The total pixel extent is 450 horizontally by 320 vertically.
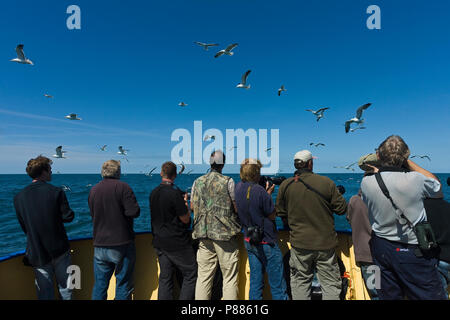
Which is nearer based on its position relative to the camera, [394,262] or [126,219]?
[394,262]

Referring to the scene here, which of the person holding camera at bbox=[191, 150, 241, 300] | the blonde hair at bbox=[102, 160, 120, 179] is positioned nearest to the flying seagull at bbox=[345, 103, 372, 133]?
the person holding camera at bbox=[191, 150, 241, 300]

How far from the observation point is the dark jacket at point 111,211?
8.80 feet

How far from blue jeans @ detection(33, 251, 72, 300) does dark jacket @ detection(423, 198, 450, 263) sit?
3.63 m

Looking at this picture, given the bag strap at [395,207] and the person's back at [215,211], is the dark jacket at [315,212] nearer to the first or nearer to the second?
the bag strap at [395,207]

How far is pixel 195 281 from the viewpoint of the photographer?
9.45 ft

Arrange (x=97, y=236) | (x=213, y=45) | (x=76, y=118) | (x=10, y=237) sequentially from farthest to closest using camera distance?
(x=10, y=237) < (x=76, y=118) < (x=213, y=45) < (x=97, y=236)

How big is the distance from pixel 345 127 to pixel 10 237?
18.4 meters

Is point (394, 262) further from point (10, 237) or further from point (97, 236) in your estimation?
point (10, 237)

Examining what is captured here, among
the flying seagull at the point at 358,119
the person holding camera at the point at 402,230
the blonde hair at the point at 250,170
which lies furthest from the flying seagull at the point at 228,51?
the person holding camera at the point at 402,230

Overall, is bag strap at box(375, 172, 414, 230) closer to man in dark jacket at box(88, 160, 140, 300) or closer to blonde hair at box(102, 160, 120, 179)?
man in dark jacket at box(88, 160, 140, 300)

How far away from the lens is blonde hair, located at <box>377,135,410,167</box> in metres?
2.11

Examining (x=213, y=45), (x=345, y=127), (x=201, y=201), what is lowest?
(x=201, y=201)

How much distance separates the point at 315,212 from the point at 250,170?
0.82m
